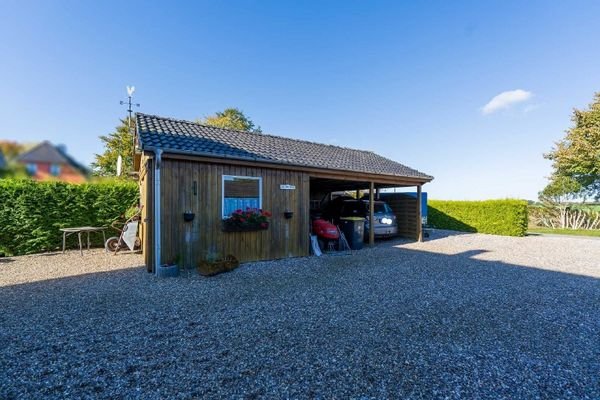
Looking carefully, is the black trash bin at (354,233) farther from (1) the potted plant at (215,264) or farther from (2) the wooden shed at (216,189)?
(1) the potted plant at (215,264)

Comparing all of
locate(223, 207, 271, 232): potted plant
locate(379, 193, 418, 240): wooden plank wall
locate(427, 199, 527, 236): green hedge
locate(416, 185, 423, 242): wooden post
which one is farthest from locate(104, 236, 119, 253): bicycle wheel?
locate(427, 199, 527, 236): green hedge

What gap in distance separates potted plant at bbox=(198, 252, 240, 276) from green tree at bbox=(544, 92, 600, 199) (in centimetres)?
2306

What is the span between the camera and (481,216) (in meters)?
14.7

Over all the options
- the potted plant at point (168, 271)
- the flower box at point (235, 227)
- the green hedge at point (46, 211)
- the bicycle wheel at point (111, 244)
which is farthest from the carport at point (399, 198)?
the green hedge at point (46, 211)

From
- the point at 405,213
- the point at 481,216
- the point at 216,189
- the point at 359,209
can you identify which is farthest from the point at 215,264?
the point at 481,216

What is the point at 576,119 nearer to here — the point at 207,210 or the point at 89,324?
the point at 207,210

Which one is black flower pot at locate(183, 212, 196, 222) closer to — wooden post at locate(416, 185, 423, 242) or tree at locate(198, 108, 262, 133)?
wooden post at locate(416, 185, 423, 242)

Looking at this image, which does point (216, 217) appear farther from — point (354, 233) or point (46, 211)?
point (46, 211)

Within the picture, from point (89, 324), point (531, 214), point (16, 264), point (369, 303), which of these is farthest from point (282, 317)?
point (531, 214)

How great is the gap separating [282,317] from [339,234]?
568 centimetres

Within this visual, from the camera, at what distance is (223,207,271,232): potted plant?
6.76 m

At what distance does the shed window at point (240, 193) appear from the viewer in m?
6.96

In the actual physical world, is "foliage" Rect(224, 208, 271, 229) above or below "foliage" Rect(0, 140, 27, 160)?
below

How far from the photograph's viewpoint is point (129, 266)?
22.1ft
